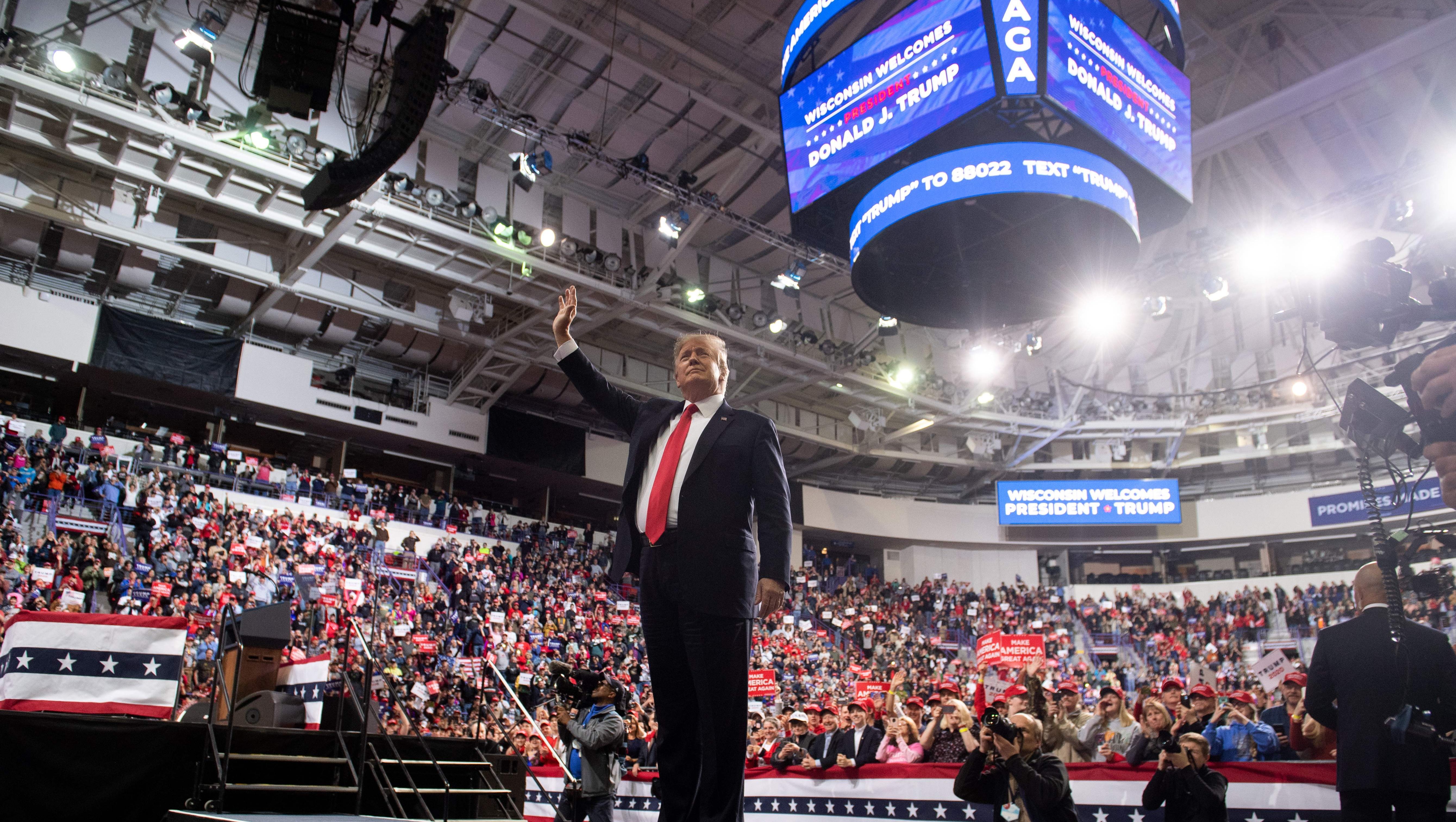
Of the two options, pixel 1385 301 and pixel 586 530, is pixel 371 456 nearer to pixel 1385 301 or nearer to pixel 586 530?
pixel 586 530

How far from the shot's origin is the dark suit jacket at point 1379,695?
2.93 metres

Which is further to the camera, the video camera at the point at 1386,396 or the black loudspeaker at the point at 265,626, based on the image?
the black loudspeaker at the point at 265,626

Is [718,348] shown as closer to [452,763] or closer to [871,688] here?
[452,763]

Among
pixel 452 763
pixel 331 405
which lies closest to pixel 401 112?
pixel 452 763

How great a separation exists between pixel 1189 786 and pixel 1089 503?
23.8m

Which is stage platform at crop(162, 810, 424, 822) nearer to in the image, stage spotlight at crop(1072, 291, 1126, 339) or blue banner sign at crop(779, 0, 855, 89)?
blue banner sign at crop(779, 0, 855, 89)

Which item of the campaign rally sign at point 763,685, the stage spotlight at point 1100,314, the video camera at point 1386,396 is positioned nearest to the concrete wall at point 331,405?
the campaign rally sign at point 763,685

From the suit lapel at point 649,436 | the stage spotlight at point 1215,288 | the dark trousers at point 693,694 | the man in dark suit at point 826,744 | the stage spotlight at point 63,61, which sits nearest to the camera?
the dark trousers at point 693,694

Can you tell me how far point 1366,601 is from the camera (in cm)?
331

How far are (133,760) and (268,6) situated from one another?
19.5 feet

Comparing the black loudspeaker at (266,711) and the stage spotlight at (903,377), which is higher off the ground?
the stage spotlight at (903,377)

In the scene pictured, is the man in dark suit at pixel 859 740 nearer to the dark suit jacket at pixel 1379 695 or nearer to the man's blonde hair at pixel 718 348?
the dark suit jacket at pixel 1379 695

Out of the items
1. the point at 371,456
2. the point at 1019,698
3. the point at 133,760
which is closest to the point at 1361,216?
the point at 1019,698

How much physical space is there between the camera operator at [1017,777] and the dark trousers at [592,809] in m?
2.69
